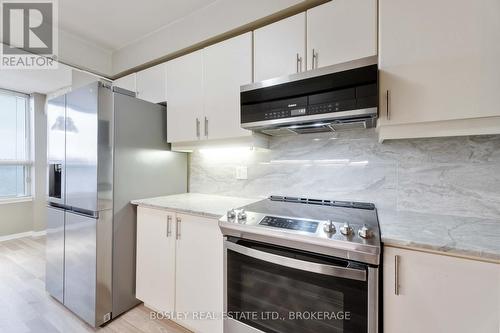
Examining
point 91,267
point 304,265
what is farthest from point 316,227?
point 91,267

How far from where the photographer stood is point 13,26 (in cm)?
181

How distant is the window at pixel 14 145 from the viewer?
3432 millimetres

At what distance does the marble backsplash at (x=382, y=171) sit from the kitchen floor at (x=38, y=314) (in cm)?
122

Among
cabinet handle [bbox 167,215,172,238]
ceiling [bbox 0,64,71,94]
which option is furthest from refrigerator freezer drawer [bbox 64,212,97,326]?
ceiling [bbox 0,64,71,94]

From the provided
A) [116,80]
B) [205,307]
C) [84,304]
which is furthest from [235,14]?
[84,304]

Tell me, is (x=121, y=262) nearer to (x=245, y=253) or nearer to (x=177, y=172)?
(x=177, y=172)

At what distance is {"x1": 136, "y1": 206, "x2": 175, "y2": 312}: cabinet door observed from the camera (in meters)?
1.61

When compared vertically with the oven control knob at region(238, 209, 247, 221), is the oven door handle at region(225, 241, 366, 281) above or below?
below

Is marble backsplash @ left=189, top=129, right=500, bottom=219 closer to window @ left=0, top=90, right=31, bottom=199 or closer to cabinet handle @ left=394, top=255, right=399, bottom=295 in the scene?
cabinet handle @ left=394, top=255, right=399, bottom=295

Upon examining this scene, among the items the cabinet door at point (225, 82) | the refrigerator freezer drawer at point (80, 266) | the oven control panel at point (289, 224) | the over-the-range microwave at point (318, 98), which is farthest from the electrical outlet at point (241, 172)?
the refrigerator freezer drawer at point (80, 266)

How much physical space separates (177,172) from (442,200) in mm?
2116

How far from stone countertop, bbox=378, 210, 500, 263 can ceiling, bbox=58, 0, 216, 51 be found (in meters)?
2.06

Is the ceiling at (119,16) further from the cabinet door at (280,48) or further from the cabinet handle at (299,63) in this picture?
the cabinet handle at (299,63)

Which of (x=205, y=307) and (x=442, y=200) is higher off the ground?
(x=442, y=200)
